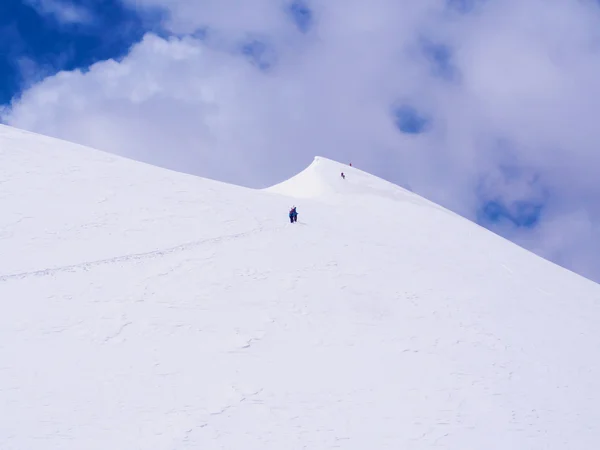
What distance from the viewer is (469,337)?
1650cm

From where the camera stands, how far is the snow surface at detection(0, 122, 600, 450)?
1117 centimetres

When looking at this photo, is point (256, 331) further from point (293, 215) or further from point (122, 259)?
point (293, 215)

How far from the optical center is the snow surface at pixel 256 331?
440 inches

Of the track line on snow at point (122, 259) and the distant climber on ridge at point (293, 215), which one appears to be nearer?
the track line on snow at point (122, 259)

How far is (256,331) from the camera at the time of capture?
47.7ft

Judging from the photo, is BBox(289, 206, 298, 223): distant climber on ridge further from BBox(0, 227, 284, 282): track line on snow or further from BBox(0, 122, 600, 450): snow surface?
BBox(0, 227, 284, 282): track line on snow

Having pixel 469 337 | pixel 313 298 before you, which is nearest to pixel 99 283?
pixel 313 298

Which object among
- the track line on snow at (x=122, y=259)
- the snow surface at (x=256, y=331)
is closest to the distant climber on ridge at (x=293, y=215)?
the snow surface at (x=256, y=331)

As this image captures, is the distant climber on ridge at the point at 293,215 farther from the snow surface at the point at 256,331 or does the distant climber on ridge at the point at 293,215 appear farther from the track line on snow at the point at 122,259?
the track line on snow at the point at 122,259

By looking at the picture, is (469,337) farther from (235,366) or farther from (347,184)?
(347,184)

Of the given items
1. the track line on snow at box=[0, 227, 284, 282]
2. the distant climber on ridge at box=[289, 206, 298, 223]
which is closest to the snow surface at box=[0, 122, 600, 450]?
the track line on snow at box=[0, 227, 284, 282]

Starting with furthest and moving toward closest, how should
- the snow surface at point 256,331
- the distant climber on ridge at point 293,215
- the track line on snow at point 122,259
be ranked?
1. the distant climber on ridge at point 293,215
2. the track line on snow at point 122,259
3. the snow surface at point 256,331

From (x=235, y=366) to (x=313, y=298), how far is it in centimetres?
470

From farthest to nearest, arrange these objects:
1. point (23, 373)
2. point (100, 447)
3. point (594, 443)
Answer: point (594, 443) → point (23, 373) → point (100, 447)
